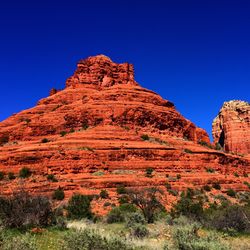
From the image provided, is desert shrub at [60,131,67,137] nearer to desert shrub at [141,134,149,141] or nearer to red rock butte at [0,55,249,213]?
red rock butte at [0,55,249,213]

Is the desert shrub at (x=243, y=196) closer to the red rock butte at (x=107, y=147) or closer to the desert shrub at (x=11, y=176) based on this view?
the red rock butte at (x=107, y=147)

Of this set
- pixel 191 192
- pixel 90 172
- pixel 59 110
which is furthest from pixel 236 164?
pixel 59 110

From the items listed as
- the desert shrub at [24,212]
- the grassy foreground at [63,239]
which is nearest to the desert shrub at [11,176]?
the desert shrub at [24,212]

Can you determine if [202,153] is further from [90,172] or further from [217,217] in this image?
[217,217]

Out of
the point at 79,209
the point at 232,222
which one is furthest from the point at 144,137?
Answer: the point at 232,222

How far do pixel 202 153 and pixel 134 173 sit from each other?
12.6 m

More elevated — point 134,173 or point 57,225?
point 134,173

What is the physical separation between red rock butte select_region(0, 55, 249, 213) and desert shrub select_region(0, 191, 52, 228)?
17.2 m

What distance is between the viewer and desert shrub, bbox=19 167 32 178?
3828 centimetres

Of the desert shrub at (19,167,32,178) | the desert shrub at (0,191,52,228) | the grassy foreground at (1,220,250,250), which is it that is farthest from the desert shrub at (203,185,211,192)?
the desert shrub at (0,191,52,228)

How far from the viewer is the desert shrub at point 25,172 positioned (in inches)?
1507

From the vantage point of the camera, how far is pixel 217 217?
18.3 m

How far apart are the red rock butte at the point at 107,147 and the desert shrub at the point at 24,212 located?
56.4 feet

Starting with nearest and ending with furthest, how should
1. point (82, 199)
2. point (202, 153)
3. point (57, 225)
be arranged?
point (57, 225) < point (82, 199) < point (202, 153)
